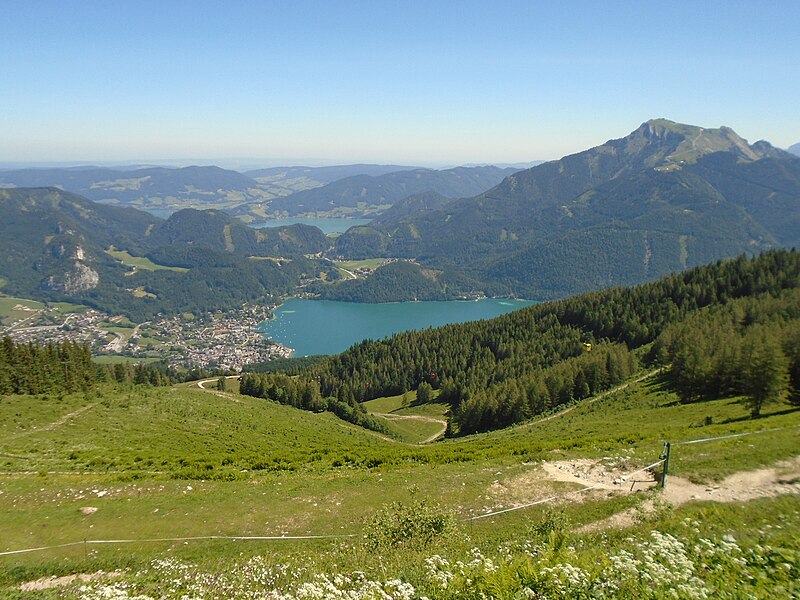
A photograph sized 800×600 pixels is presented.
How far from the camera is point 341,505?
74.9 feet

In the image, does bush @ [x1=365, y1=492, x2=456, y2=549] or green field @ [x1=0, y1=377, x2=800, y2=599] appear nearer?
green field @ [x1=0, y1=377, x2=800, y2=599]

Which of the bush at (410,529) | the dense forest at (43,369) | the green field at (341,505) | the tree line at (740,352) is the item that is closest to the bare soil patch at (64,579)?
the green field at (341,505)

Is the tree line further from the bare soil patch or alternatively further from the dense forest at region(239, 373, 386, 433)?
the dense forest at region(239, 373, 386, 433)

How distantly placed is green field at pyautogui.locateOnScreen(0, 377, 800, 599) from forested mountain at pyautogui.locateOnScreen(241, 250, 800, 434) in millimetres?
7532

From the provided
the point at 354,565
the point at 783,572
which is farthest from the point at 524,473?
the point at 783,572

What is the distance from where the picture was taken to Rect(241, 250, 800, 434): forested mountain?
165 feet

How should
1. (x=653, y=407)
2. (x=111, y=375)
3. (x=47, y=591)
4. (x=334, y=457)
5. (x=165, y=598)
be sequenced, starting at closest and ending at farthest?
(x=165, y=598), (x=47, y=591), (x=334, y=457), (x=653, y=407), (x=111, y=375)

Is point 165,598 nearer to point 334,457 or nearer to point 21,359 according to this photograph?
point 334,457

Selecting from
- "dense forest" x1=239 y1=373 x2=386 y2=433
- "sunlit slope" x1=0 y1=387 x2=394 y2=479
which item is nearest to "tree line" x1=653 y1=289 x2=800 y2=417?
"sunlit slope" x1=0 y1=387 x2=394 y2=479

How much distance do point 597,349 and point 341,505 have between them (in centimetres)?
7694

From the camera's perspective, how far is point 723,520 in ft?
45.5

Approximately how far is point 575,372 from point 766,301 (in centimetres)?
3873

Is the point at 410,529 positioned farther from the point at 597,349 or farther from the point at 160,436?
the point at 597,349

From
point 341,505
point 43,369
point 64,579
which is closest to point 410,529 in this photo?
point 341,505
